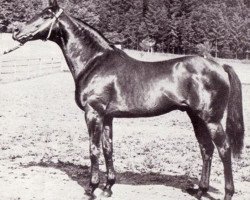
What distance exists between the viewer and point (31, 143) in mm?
10250

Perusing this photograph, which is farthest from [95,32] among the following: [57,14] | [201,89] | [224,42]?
[224,42]

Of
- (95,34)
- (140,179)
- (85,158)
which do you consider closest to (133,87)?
(95,34)

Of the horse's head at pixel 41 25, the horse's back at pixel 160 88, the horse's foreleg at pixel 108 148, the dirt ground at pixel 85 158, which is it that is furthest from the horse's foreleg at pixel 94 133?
the horse's head at pixel 41 25

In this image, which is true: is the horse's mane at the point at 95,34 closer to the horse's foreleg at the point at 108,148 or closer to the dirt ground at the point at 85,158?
the horse's foreleg at the point at 108,148

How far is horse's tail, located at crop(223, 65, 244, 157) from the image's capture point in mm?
6387

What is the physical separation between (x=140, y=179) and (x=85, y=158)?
190 cm

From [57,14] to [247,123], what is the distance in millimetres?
9786

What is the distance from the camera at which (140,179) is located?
24.7ft

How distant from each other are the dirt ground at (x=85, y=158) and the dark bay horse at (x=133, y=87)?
62 cm

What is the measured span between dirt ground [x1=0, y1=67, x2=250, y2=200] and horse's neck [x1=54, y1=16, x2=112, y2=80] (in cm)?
193

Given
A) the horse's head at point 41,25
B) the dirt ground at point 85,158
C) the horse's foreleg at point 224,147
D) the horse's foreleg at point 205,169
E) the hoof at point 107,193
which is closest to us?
the horse's foreleg at point 224,147

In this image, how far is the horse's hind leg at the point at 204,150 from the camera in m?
6.61

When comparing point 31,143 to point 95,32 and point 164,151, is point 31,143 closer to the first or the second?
point 164,151

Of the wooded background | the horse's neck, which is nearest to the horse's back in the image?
the horse's neck
